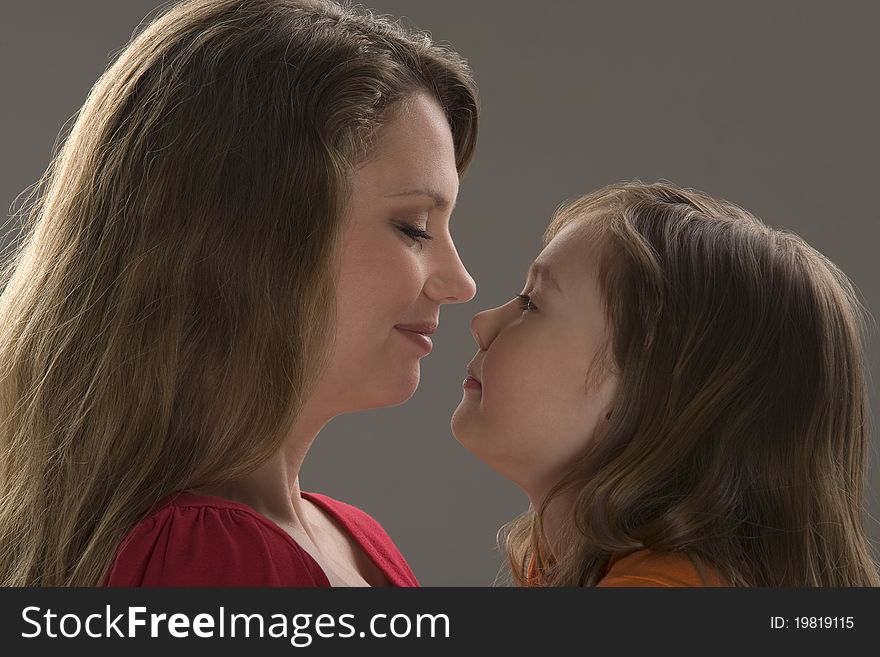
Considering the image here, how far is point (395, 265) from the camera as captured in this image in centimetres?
141

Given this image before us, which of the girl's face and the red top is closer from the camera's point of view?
the red top

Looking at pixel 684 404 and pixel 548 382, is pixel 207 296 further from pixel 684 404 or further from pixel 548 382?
pixel 684 404

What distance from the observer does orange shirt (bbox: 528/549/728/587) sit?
1336 millimetres

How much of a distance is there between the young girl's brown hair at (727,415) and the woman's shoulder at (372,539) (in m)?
0.22

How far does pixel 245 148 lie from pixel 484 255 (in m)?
2.10

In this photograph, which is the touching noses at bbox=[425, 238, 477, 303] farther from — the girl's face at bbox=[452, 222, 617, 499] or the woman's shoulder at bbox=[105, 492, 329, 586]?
the woman's shoulder at bbox=[105, 492, 329, 586]

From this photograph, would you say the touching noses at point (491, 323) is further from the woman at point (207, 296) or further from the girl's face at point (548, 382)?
the woman at point (207, 296)

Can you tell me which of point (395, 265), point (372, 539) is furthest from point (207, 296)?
point (372, 539)

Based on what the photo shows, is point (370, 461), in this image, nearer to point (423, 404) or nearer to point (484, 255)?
point (423, 404)

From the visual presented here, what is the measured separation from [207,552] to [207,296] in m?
0.29

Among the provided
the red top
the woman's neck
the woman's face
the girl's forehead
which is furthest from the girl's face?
the red top

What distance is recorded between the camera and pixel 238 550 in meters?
1.20

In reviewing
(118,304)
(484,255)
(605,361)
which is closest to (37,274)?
(118,304)

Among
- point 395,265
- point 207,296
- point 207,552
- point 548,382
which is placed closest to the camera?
point 207,552
